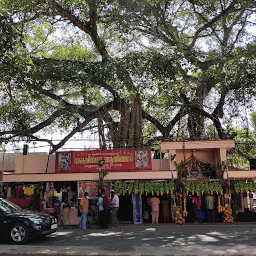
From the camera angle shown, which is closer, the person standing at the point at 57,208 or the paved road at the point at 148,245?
the paved road at the point at 148,245

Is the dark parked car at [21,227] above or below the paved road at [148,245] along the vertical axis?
above

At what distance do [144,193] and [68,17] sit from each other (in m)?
8.35

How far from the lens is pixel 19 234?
876 cm

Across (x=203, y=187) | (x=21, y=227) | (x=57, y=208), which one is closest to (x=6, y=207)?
(x=21, y=227)

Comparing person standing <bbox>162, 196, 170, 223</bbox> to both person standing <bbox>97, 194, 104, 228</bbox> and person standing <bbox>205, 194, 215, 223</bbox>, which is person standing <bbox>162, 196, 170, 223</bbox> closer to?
person standing <bbox>205, 194, 215, 223</bbox>

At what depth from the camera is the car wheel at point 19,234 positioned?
8.72 m

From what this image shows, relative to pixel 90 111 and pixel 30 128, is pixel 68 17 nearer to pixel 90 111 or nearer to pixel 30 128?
pixel 90 111

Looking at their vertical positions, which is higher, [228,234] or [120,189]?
[120,189]

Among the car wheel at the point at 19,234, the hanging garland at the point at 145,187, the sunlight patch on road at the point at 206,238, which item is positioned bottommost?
the sunlight patch on road at the point at 206,238

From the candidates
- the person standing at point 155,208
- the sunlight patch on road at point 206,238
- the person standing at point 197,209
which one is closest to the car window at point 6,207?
the sunlight patch on road at point 206,238

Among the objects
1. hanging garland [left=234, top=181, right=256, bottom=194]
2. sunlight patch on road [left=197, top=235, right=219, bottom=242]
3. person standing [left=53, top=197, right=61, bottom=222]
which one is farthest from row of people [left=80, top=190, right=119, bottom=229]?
hanging garland [left=234, top=181, right=256, bottom=194]

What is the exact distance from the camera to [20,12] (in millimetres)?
12297

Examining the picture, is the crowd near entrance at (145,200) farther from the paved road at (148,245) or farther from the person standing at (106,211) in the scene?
the paved road at (148,245)

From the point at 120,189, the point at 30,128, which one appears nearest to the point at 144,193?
the point at 120,189
